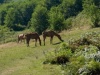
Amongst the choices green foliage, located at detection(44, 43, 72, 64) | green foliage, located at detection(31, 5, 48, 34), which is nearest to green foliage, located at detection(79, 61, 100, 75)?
green foliage, located at detection(44, 43, 72, 64)

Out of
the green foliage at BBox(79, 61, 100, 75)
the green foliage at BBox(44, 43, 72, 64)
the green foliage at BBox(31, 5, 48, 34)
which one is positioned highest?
the green foliage at BBox(79, 61, 100, 75)

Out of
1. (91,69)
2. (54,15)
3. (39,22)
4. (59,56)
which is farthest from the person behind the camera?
(39,22)

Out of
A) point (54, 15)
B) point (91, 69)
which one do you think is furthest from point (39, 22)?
point (91, 69)

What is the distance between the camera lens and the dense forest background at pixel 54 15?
6266 cm

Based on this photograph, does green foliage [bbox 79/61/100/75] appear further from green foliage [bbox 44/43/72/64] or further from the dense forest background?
the dense forest background

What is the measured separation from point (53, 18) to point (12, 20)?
163 feet

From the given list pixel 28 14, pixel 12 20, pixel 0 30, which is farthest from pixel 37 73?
pixel 28 14

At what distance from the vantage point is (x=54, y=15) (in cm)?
6594

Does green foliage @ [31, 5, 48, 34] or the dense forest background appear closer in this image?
the dense forest background

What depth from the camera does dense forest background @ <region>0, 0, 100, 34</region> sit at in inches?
2467

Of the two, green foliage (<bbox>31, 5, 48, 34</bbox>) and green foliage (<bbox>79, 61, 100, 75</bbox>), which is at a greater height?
green foliage (<bbox>79, 61, 100, 75</bbox>)

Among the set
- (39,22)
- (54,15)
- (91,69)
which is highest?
(91,69)

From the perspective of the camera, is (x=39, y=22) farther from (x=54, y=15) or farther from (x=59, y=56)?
(x=59, y=56)

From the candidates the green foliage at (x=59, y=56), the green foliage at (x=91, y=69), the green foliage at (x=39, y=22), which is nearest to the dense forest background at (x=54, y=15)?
the green foliage at (x=39, y=22)
